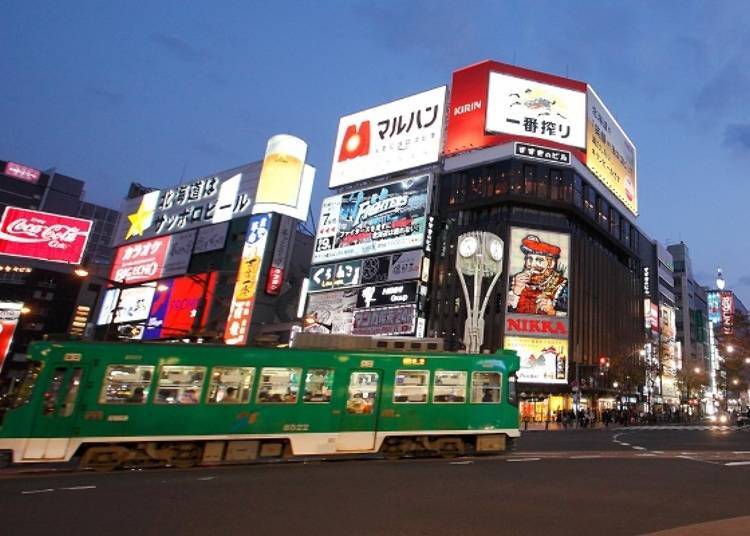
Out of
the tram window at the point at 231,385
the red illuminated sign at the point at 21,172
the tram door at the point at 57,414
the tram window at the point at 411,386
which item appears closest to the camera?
the tram door at the point at 57,414

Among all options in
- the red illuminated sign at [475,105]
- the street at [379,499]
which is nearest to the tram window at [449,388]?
the street at [379,499]

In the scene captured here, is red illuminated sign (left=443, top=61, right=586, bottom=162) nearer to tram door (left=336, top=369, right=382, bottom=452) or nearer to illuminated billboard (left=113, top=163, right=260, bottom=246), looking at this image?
illuminated billboard (left=113, top=163, right=260, bottom=246)

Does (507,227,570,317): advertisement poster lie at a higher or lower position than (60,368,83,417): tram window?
higher

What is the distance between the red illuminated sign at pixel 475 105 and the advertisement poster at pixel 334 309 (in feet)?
69.7

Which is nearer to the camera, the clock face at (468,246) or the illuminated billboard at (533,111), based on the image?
the clock face at (468,246)

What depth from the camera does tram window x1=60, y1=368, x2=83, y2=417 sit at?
13.7 metres

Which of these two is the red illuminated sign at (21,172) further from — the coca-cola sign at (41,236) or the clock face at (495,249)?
the clock face at (495,249)

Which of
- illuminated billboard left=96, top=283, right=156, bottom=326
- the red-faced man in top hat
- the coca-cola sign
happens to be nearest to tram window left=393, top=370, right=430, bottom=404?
the coca-cola sign

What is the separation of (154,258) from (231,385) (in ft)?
211

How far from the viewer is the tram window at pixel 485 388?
17.5 meters

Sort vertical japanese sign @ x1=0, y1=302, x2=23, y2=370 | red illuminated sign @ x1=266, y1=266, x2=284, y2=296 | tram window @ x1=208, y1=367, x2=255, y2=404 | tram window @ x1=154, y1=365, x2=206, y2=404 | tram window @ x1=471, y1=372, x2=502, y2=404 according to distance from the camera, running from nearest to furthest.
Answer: tram window @ x1=154, y1=365, x2=206, y2=404, tram window @ x1=208, y1=367, x2=255, y2=404, tram window @ x1=471, y1=372, x2=502, y2=404, vertical japanese sign @ x1=0, y1=302, x2=23, y2=370, red illuminated sign @ x1=266, y1=266, x2=284, y2=296

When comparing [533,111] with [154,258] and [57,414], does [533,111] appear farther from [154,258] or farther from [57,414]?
[57,414]

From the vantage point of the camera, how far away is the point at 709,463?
16.0 metres

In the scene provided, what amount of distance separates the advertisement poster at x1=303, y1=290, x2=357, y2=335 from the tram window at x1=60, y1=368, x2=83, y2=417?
47062 mm
